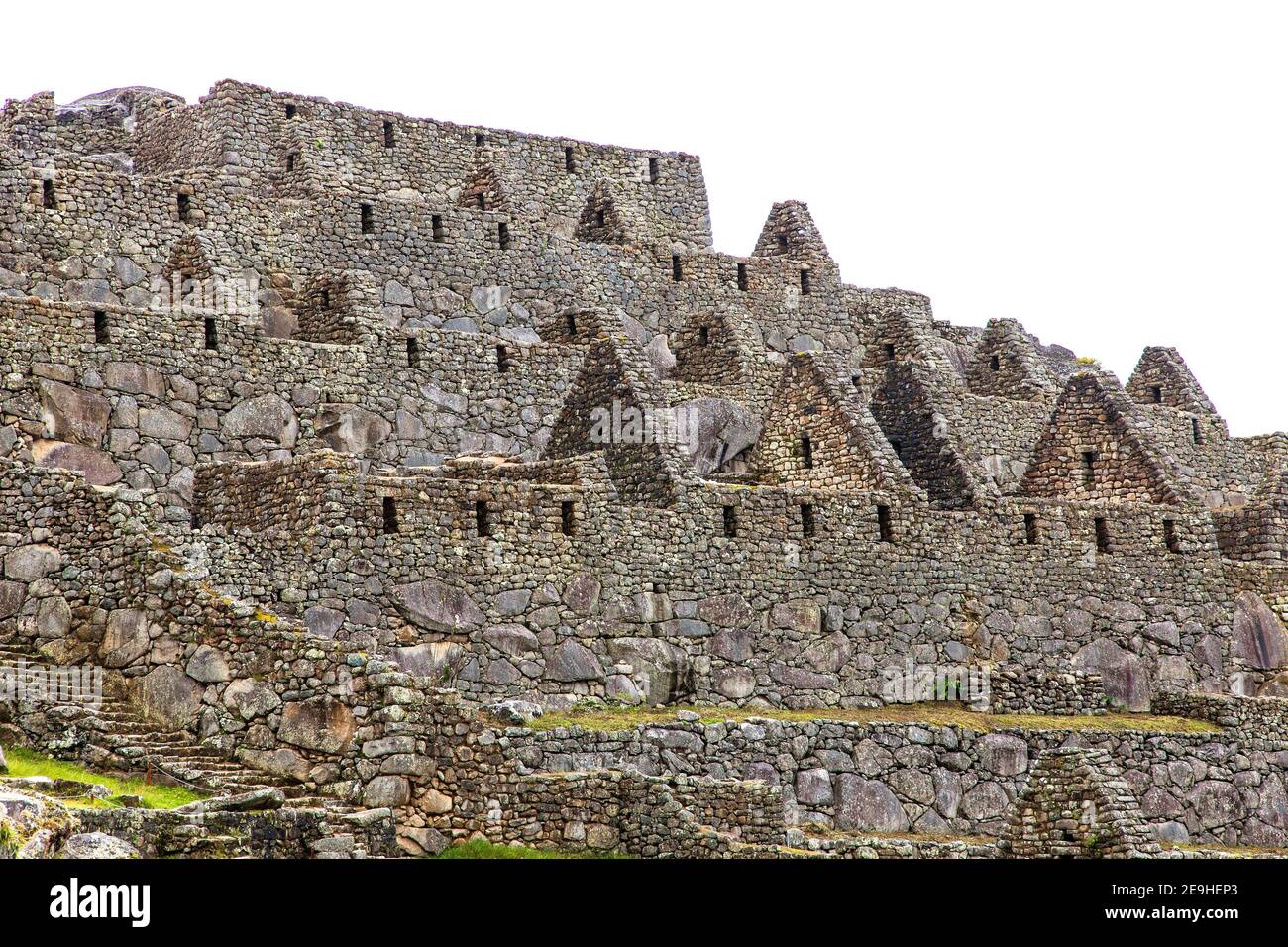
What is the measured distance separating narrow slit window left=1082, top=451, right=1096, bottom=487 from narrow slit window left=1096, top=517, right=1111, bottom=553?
3.34 meters

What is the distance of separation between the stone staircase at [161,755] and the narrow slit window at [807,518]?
11.8 m

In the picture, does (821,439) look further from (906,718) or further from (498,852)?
(498,852)

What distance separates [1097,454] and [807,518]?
9.45 metres

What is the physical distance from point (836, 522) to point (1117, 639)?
612 centimetres

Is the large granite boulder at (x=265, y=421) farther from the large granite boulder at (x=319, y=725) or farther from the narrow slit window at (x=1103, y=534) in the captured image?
the narrow slit window at (x=1103, y=534)

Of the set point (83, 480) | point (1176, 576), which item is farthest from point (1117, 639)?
point (83, 480)

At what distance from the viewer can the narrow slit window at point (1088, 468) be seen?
154 ft

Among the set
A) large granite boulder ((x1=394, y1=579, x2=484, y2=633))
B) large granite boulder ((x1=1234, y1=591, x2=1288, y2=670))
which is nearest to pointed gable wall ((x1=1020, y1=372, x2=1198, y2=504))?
large granite boulder ((x1=1234, y1=591, x2=1288, y2=670))

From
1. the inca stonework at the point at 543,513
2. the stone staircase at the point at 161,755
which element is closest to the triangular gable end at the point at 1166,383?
the inca stonework at the point at 543,513

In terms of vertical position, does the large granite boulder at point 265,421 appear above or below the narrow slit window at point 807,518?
above

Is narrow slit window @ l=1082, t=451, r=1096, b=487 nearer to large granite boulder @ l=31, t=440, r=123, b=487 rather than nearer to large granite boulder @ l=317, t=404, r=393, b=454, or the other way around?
large granite boulder @ l=317, t=404, r=393, b=454

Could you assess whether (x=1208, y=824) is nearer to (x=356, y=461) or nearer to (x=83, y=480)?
(x=356, y=461)

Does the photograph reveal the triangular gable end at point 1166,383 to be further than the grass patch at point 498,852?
Yes

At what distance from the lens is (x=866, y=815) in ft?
120
